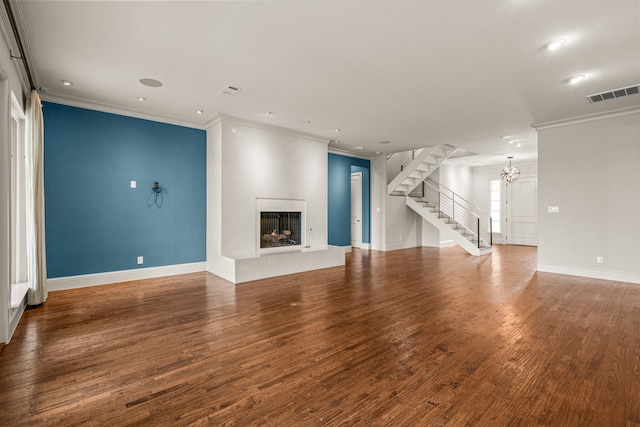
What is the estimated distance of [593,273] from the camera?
230 inches

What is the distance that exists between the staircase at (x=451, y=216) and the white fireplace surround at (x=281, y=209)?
4758 mm

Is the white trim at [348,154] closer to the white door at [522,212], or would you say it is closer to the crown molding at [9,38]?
the white door at [522,212]

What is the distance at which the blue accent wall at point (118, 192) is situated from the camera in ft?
16.0

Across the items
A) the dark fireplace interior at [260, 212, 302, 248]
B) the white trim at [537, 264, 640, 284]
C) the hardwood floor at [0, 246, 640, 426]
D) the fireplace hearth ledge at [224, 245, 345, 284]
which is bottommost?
the hardwood floor at [0, 246, 640, 426]

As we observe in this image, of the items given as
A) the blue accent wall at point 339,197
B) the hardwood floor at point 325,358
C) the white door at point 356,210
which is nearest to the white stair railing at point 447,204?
the white door at point 356,210

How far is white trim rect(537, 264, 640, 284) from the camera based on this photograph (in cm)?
546

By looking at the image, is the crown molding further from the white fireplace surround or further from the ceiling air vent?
the ceiling air vent

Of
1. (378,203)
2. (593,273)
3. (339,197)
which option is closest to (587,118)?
(593,273)

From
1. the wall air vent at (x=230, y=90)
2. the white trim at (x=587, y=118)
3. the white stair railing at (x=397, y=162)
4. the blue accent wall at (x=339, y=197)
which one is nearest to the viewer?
the wall air vent at (x=230, y=90)

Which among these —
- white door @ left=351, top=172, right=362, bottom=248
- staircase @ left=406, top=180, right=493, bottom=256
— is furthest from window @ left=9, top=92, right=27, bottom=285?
staircase @ left=406, top=180, right=493, bottom=256

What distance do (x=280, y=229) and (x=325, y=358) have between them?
14.3 ft

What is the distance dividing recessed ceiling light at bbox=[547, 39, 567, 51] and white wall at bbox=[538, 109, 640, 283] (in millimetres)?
3566

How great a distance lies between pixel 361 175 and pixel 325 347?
780cm

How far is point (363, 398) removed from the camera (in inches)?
82.6
